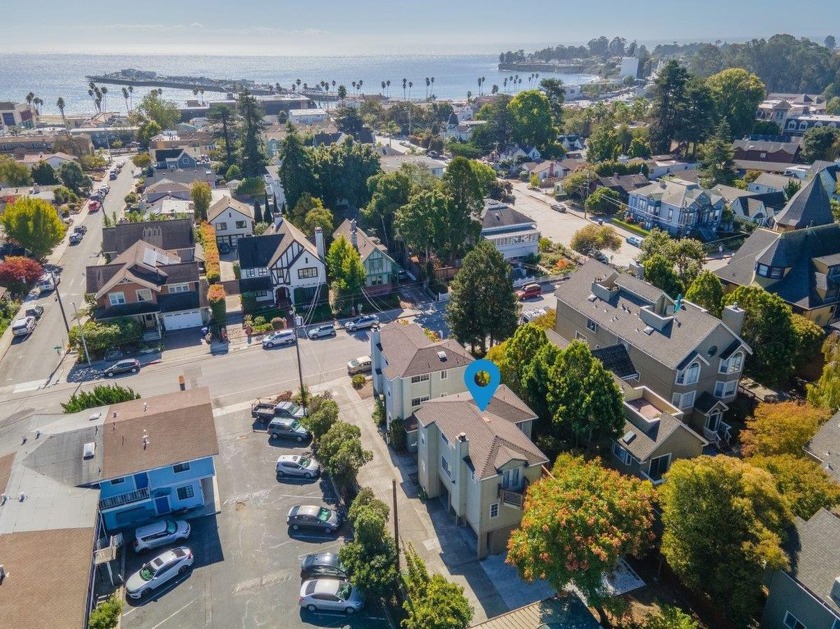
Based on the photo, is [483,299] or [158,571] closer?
[158,571]

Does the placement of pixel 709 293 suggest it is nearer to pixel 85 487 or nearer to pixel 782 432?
pixel 782 432

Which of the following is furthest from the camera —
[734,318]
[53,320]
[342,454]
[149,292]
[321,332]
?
[53,320]

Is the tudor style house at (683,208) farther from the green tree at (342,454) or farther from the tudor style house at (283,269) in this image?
the green tree at (342,454)

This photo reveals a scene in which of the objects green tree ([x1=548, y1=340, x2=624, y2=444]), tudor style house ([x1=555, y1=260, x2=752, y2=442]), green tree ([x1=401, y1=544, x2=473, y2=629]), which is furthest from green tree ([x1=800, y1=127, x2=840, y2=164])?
green tree ([x1=401, y1=544, x2=473, y2=629])

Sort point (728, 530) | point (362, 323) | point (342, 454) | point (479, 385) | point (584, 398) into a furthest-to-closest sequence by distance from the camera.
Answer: point (362, 323) → point (584, 398) → point (342, 454) → point (479, 385) → point (728, 530)

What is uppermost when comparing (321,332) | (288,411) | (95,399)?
(95,399)

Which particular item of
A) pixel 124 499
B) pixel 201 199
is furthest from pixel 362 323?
pixel 201 199

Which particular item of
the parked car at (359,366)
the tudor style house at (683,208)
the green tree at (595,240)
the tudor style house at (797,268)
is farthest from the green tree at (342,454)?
the tudor style house at (683,208)
